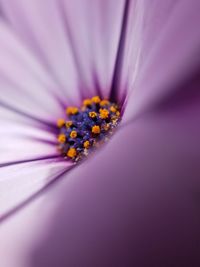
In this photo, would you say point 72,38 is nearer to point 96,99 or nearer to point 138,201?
point 96,99

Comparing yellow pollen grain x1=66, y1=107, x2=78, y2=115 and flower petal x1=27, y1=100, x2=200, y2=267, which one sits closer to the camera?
flower petal x1=27, y1=100, x2=200, y2=267

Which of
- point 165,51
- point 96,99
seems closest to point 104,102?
point 96,99

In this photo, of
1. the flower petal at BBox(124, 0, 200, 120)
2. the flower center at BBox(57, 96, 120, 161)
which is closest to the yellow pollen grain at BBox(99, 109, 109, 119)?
the flower center at BBox(57, 96, 120, 161)

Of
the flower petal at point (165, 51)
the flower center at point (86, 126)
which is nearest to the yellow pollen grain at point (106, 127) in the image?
the flower center at point (86, 126)

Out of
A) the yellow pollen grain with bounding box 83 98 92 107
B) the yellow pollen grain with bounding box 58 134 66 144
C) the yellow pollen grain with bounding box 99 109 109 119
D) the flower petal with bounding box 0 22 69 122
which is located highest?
the flower petal with bounding box 0 22 69 122

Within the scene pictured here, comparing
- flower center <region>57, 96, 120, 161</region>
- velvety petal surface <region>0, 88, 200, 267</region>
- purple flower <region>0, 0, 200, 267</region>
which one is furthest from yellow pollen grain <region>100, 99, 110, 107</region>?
velvety petal surface <region>0, 88, 200, 267</region>

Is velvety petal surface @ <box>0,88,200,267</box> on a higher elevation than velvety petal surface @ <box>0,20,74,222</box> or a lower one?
lower

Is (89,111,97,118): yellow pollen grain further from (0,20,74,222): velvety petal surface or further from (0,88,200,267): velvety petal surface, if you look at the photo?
Result: (0,88,200,267): velvety petal surface

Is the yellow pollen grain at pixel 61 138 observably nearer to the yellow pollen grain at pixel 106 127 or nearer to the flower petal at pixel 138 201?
the yellow pollen grain at pixel 106 127
